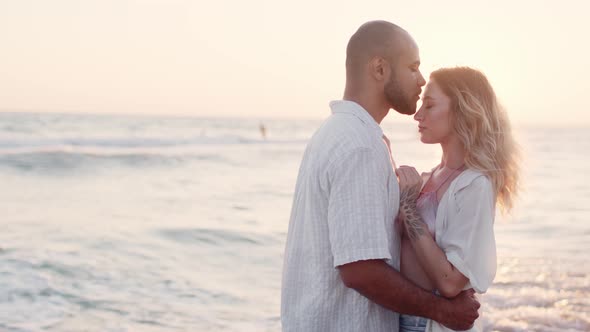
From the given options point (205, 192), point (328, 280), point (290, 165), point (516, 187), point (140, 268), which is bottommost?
point (290, 165)

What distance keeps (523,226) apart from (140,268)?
700 cm

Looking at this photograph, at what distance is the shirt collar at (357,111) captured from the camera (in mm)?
2803

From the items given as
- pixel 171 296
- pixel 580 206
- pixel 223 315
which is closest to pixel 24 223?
pixel 171 296

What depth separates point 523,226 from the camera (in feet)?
42.9

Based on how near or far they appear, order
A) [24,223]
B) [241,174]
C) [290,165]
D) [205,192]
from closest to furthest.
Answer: [24,223] → [205,192] → [241,174] → [290,165]

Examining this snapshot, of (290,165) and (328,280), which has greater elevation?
(328,280)

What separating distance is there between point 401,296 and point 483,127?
84cm

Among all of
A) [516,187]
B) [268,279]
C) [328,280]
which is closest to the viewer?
[328,280]

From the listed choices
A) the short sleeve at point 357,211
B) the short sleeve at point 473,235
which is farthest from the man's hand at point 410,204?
the short sleeve at point 357,211

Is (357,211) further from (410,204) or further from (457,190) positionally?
(457,190)

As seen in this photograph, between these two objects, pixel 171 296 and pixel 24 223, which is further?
pixel 24 223

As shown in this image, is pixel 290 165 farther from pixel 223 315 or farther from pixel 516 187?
pixel 516 187

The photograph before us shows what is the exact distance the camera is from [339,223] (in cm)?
265

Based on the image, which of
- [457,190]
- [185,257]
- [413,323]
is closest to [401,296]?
[413,323]
